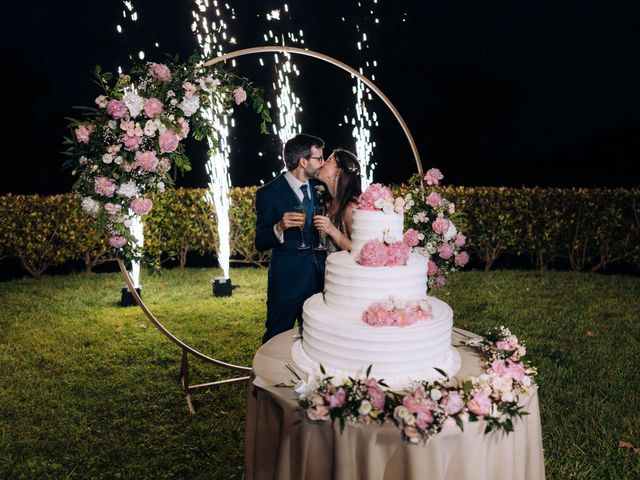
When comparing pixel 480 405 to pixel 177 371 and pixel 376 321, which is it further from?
pixel 177 371

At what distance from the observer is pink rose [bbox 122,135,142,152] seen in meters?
3.87

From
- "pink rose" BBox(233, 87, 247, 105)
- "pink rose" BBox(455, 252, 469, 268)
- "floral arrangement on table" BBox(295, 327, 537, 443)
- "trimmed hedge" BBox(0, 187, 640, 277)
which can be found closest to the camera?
"floral arrangement on table" BBox(295, 327, 537, 443)

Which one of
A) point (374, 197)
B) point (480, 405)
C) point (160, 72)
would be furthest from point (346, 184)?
point (480, 405)

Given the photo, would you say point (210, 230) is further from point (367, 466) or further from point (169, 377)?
point (367, 466)

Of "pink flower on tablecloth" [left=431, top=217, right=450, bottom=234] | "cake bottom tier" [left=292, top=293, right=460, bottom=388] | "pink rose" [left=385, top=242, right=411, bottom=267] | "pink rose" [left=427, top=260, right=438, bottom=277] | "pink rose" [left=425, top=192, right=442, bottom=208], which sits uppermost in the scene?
"pink rose" [left=425, top=192, right=442, bottom=208]

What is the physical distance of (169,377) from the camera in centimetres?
566

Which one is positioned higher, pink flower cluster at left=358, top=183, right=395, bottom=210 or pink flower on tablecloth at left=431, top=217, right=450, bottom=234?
pink flower cluster at left=358, top=183, right=395, bottom=210

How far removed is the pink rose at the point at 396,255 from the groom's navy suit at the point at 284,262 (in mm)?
1325

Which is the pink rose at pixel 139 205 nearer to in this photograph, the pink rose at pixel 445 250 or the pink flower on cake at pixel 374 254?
the pink flower on cake at pixel 374 254

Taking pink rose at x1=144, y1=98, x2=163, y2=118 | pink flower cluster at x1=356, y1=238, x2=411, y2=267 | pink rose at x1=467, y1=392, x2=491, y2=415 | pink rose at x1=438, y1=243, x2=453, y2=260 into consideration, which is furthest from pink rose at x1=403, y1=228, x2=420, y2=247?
pink rose at x1=144, y1=98, x2=163, y2=118

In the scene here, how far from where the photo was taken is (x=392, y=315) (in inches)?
107

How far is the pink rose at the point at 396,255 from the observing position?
2.99 meters

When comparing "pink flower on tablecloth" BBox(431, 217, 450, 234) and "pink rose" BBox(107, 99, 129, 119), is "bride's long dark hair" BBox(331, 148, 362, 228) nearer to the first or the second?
"pink flower on tablecloth" BBox(431, 217, 450, 234)

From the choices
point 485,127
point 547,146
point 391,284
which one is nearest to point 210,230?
point 391,284
